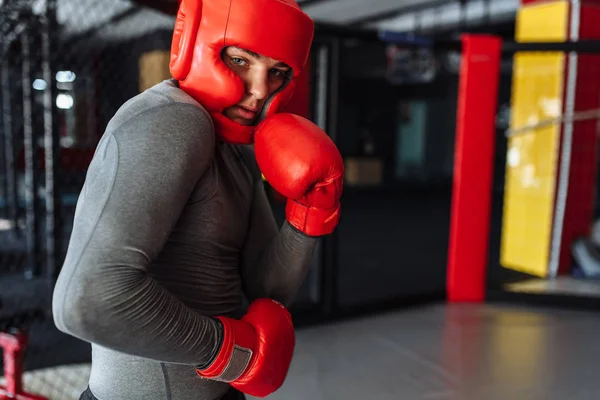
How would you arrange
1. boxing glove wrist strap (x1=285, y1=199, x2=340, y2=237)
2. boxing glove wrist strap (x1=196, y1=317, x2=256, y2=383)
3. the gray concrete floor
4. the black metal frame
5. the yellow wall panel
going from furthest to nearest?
the yellow wall panel → the black metal frame → the gray concrete floor → boxing glove wrist strap (x1=285, y1=199, x2=340, y2=237) → boxing glove wrist strap (x1=196, y1=317, x2=256, y2=383)

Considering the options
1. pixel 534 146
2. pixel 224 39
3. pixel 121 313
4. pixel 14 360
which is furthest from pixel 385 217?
pixel 121 313

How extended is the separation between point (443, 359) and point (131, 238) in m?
1.89

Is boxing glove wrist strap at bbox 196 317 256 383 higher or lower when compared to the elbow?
lower

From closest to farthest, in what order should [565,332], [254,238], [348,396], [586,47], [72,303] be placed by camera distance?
1. [72,303]
2. [254,238]
3. [348,396]
4. [565,332]
5. [586,47]

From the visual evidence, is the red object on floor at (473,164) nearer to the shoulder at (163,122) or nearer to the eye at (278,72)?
the eye at (278,72)

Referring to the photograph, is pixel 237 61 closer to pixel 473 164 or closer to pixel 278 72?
pixel 278 72

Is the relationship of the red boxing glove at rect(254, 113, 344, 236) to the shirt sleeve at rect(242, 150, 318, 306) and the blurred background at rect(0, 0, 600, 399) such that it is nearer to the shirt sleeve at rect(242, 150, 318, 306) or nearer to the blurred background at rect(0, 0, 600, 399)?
the shirt sleeve at rect(242, 150, 318, 306)

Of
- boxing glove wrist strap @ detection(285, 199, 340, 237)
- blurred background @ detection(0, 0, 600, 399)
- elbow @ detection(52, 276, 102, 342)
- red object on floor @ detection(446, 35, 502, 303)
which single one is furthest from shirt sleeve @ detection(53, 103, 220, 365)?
red object on floor @ detection(446, 35, 502, 303)

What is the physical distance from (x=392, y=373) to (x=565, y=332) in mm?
1051

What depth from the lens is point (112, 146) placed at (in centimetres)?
71

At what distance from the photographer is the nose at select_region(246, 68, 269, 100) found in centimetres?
85

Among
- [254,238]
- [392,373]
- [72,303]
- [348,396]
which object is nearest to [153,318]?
[72,303]

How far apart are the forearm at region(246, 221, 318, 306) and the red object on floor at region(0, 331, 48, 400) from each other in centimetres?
93

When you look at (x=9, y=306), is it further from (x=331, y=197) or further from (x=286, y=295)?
(x=331, y=197)
